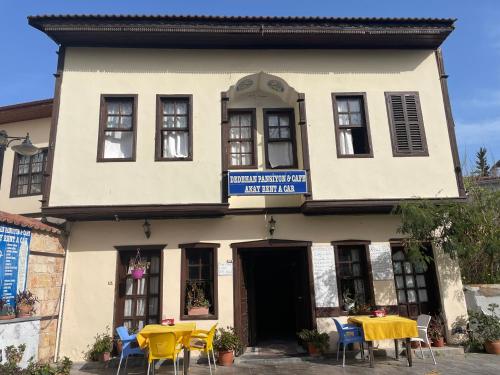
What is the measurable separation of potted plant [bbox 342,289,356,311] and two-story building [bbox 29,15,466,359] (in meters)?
0.05

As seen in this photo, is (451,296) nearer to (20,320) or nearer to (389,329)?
(389,329)

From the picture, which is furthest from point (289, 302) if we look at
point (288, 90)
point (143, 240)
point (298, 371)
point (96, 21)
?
point (96, 21)

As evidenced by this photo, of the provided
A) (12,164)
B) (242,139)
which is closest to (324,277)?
(242,139)

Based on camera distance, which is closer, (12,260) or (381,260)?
(12,260)

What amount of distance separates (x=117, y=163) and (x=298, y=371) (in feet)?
20.0

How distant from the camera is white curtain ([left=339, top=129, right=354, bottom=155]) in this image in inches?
371

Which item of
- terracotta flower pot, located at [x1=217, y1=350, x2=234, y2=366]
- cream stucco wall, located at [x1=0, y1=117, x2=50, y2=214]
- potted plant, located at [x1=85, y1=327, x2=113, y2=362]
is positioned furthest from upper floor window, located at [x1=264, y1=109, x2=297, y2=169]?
cream stucco wall, located at [x1=0, y1=117, x2=50, y2=214]

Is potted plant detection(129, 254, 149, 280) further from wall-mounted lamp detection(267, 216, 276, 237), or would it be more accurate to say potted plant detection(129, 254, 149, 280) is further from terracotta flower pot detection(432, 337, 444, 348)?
terracotta flower pot detection(432, 337, 444, 348)

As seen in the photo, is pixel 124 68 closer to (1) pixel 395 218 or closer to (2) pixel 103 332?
(2) pixel 103 332

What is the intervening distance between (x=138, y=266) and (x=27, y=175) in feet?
19.7

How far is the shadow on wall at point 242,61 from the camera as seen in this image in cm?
941

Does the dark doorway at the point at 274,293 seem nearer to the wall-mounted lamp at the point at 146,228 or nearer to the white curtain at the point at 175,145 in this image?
the wall-mounted lamp at the point at 146,228

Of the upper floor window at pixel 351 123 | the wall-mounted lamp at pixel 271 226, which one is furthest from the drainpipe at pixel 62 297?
the upper floor window at pixel 351 123

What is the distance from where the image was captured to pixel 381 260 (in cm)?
904
